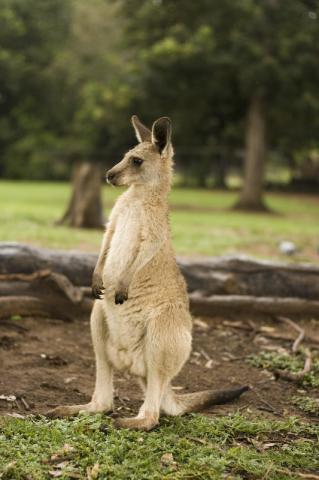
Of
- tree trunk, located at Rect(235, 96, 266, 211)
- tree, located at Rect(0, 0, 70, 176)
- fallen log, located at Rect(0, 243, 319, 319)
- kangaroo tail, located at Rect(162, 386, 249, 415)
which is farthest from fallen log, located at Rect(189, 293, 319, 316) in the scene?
tree, located at Rect(0, 0, 70, 176)

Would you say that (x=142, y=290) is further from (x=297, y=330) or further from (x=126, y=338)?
(x=297, y=330)

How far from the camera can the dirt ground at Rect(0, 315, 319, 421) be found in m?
4.24

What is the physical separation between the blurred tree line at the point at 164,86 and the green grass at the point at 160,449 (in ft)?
28.3

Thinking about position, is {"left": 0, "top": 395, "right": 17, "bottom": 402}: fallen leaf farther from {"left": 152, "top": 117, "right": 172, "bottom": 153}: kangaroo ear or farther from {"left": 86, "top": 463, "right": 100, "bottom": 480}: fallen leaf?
{"left": 152, "top": 117, "right": 172, "bottom": 153}: kangaroo ear

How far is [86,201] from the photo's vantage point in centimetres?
1223

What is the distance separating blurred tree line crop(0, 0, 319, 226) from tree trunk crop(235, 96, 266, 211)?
0.03 metres

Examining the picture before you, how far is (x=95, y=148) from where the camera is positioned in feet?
105

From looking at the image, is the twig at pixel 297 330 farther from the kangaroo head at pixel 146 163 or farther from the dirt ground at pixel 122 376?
the kangaroo head at pixel 146 163

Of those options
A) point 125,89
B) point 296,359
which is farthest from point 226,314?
point 125,89

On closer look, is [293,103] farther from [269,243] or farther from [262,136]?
[269,243]

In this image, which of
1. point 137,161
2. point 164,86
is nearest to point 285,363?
point 137,161

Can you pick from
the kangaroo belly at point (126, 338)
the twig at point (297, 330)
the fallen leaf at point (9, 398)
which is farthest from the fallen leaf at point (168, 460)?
the twig at point (297, 330)

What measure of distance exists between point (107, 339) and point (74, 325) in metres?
2.12

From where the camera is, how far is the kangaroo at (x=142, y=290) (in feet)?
12.2
